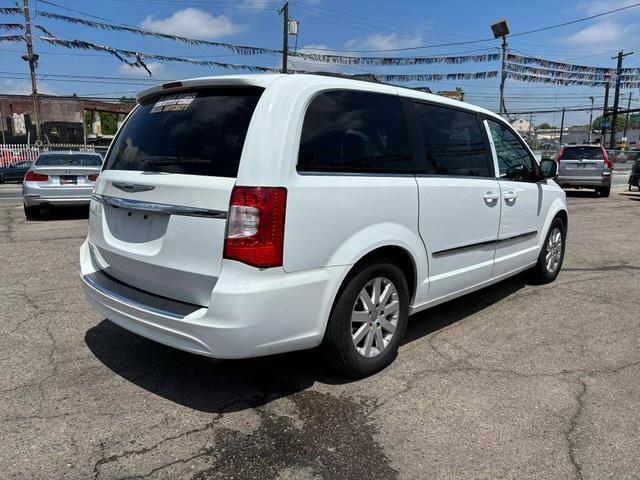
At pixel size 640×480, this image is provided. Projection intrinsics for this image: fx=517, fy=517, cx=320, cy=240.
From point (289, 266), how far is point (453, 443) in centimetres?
127

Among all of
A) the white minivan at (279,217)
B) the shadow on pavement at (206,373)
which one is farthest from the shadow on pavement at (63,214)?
the white minivan at (279,217)

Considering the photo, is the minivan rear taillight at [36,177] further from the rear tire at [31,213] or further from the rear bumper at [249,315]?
the rear bumper at [249,315]

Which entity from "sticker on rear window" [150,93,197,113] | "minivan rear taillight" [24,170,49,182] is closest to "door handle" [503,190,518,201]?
"sticker on rear window" [150,93,197,113]

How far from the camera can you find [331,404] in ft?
10.1

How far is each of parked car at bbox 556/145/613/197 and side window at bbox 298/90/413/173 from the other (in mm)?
15071

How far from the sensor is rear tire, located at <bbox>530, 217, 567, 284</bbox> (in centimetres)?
560

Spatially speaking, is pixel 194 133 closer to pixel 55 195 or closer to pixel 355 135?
pixel 355 135

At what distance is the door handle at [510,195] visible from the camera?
457 cm

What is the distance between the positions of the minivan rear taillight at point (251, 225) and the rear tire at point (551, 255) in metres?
3.85

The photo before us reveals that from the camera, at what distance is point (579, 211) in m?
12.9

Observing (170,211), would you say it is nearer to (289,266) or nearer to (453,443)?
(289,266)

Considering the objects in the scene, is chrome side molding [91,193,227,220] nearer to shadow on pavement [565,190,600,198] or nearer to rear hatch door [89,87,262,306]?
rear hatch door [89,87,262,306]

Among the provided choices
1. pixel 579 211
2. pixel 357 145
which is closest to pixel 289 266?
pixel 357 145

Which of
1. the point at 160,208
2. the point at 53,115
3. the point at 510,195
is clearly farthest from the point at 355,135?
the point at 53,115
